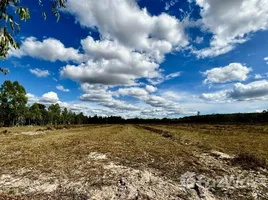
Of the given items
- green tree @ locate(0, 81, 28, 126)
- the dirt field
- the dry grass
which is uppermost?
green tree @ locate(0, 81, 28, 126)

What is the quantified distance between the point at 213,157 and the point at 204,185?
7113 mm

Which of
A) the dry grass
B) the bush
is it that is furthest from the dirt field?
the dry grass

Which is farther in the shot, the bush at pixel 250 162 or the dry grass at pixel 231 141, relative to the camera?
the dry grass at pixel 231 141

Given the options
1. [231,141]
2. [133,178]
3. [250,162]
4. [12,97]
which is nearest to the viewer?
[133,178]

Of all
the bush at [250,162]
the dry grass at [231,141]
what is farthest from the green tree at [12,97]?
the bush at [250,162]

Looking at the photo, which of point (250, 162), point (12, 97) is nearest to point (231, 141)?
point (250, 162)

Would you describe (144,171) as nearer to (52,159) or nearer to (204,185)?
(204,185)

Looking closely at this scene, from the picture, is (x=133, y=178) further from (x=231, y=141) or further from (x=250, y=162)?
(x=231, y=141)

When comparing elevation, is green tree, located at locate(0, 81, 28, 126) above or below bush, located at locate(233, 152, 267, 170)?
above

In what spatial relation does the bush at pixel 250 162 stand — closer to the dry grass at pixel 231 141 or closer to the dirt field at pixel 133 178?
the dirt field at pixel 133 178

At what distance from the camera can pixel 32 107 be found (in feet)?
335

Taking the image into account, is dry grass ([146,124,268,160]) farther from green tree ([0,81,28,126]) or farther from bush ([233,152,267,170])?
green tree ([0,81,28,126])

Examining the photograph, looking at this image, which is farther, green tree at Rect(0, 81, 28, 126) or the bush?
green tree at Rect(0, 81, 28, 126)

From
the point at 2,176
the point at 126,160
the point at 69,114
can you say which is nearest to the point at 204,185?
the point at 126,160
